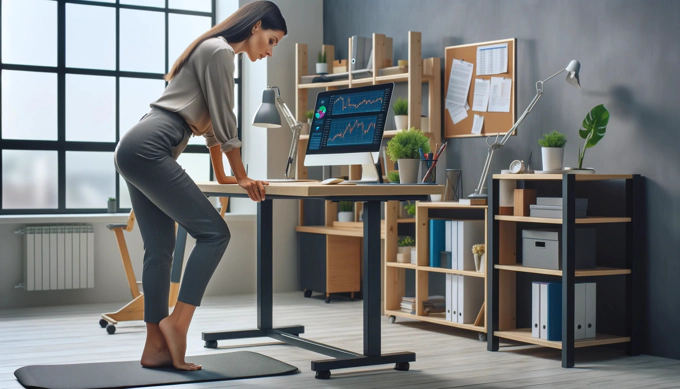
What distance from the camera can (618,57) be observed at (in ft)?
13.1

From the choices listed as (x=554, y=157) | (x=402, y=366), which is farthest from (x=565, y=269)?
(x=402, y=366)

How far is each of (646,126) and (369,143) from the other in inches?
52.6

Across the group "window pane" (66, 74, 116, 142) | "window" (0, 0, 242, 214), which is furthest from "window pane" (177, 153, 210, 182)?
"window pane" (66, 74, 116, 142)

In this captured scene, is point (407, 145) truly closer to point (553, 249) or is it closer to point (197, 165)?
point (553, 249)

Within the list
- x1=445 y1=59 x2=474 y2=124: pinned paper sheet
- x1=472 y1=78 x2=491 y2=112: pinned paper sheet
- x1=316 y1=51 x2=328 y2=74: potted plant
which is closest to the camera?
x1=472 y1=78 x2=491 y2=112: pinned paper sheet

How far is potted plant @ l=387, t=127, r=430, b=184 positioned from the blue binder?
798mm

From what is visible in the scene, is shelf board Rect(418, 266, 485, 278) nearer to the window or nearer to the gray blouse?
the gray blouse

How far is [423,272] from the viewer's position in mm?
4633

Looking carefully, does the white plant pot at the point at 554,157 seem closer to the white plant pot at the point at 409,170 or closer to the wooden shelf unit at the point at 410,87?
the white plant pot at the point at 409,170

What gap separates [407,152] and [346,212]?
2.07m

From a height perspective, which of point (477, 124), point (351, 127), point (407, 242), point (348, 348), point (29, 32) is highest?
point (29, 32)

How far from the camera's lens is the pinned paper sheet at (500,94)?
4598 mm

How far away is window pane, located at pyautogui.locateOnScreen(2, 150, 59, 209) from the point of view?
223 inches

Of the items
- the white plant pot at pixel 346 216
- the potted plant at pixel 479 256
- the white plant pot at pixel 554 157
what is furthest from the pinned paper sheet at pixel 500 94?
the white plant pot at pixel 346 216
